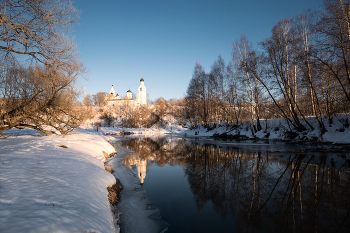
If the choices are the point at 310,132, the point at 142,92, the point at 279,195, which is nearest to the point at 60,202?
the point at 279,195

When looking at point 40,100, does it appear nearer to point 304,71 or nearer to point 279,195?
point 279,195

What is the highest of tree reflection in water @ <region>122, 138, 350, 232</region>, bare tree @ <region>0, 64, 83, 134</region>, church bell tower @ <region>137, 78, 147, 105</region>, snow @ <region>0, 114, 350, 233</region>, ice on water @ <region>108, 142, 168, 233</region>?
church bell tower @ <region>137, 78, 147, 105</region>

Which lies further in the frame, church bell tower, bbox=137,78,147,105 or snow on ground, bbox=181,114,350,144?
church bell tower, bbox=137,78,147,105

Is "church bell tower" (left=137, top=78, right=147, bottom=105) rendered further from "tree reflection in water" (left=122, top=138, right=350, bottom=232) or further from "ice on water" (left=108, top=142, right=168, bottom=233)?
"ice on water" (left=108, top=142, right=168, bottom=233)

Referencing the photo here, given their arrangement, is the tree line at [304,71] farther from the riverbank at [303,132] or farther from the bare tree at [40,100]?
the bare tree at [40,100]

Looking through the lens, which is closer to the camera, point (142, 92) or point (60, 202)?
point (60, 202)

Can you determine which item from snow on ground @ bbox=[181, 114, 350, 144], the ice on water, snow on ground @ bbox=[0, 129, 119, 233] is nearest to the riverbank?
snow on ground @ bbox=[181, 114, 350, 144]

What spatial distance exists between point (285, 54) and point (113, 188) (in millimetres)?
20475

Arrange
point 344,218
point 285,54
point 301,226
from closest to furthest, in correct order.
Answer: point 301,226
point 344,218
point 285,54

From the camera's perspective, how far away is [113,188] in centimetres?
579

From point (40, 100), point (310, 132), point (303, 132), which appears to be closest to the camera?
point (40, 100)

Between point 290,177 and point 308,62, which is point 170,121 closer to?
point 308,62

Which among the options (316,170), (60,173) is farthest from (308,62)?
(60,173)

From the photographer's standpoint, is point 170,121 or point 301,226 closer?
point 301,226
